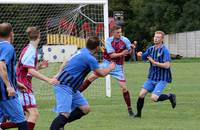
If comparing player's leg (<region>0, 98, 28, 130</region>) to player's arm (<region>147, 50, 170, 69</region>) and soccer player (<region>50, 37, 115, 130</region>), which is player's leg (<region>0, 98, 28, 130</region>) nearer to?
soccer player (<region>50, 37, 115, 130</region>)

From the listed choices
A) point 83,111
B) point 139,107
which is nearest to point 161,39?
point 139,107

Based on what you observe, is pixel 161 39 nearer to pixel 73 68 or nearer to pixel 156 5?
pixel 73 68

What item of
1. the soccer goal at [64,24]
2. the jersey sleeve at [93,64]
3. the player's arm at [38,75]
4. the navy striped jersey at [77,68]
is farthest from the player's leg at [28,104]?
the soccer goal at [64,24]

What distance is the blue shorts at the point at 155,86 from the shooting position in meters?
13.8

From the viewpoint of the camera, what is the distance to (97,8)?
839 inches

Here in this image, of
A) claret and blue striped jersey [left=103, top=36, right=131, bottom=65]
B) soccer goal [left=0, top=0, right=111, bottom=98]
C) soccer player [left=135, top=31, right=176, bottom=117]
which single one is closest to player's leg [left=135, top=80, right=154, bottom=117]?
soccer player [left=135, top=31, right=176, bottom=117]

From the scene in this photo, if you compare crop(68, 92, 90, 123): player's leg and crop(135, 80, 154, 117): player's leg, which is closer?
crop(68, 92, 90, 123): player's leg

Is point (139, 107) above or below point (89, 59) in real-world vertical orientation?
below

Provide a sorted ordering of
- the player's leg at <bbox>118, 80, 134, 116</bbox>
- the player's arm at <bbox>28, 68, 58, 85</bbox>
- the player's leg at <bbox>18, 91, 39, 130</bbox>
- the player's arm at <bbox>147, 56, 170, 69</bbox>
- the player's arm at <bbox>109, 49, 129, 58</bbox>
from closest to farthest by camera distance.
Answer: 1. the player's arm at <bbox>28, 68, 58, 85</bbox>
2. the player's leg at <bbox>18, 91, 39, 130</bbox>
3. the player's arm at <bbox>147, 56, 170, 69</bbox>
4. the player's leg at <bbox>118, 80, 134, 116</bbox>
5. the player's arm at <bbox>109, 49, 129, 58</bbox>

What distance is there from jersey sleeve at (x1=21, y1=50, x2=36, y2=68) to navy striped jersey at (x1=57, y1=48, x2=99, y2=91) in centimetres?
49

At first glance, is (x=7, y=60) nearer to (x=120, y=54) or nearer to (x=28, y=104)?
(x=28, y=104)

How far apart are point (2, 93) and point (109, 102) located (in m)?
8.60

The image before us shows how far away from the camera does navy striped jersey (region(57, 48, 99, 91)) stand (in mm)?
10328

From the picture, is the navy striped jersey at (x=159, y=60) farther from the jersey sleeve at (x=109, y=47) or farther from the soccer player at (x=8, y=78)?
the soccer player at (x=8, y=78)
